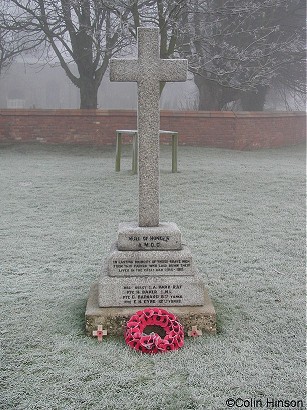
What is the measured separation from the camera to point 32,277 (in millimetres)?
3836

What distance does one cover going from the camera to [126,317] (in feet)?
9.56

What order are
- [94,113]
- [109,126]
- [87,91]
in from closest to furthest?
[94,113]
[109,126]
[87,91]

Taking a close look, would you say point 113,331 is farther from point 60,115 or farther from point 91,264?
point 60,115

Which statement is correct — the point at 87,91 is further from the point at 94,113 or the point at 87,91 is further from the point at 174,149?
the point at 174,149

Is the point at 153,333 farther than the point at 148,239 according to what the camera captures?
No

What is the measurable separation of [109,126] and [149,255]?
35.6 ft

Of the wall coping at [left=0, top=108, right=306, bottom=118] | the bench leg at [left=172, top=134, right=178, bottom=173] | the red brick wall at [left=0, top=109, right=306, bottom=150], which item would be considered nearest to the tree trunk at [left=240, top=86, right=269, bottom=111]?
the red brick wall at [left=0, top=109, right=306, bottom=150]

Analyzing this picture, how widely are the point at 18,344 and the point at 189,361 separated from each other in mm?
1042

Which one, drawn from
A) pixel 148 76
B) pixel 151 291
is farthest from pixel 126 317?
pixel 148 76

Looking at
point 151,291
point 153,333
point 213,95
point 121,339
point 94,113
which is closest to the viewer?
point 153,333

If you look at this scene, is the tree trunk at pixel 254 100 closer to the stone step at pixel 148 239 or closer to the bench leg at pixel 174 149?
the bench leg at pixel 174 149

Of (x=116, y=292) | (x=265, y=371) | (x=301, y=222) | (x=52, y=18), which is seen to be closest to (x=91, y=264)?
(x=116, y=292)

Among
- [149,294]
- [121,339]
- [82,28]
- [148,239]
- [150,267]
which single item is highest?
[82,28]

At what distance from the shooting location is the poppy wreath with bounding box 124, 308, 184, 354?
2682 mm
